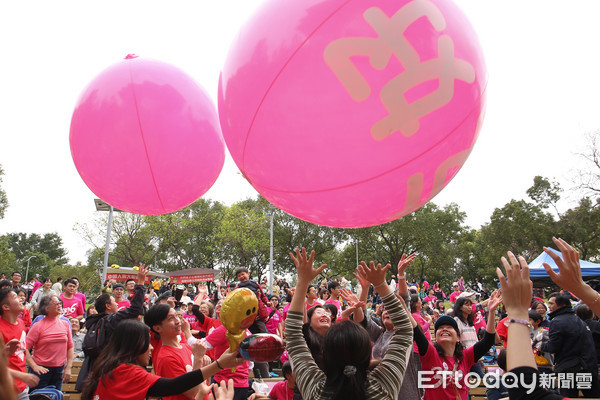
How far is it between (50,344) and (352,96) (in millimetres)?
5294

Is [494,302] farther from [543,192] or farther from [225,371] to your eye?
[543,192]

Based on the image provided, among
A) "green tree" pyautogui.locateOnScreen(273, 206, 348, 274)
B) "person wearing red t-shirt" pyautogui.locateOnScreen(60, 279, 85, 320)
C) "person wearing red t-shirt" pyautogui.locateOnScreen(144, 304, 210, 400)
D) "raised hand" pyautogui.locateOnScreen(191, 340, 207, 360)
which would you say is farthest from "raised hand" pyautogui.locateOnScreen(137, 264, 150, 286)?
"green tree" pyautogui.locateOnScreen(273, 206, 348, 274)

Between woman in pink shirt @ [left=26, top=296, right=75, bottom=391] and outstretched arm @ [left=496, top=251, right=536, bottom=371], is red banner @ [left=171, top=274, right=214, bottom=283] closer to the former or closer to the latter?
woman in pink shirt @ [left=26, top=296, right=75, bottom=391]

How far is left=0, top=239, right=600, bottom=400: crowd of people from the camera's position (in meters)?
1.82

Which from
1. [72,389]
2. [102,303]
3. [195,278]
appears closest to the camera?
[102,303]

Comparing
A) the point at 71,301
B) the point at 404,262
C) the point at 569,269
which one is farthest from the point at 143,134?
the point at 71,301

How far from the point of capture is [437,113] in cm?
227

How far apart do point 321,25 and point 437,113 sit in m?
0.75

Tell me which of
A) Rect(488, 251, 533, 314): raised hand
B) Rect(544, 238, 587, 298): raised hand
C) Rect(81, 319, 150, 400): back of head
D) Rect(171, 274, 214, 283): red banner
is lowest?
Rect(81, 319, 150, 400): back of head

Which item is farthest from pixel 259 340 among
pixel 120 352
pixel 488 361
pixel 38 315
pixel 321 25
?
pixel 488 361

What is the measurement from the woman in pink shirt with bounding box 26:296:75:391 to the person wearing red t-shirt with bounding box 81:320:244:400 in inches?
134

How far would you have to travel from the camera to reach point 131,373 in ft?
8.26

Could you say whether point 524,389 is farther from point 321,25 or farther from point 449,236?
point 449,236

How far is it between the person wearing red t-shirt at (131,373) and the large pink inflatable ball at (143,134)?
1.15 metres
